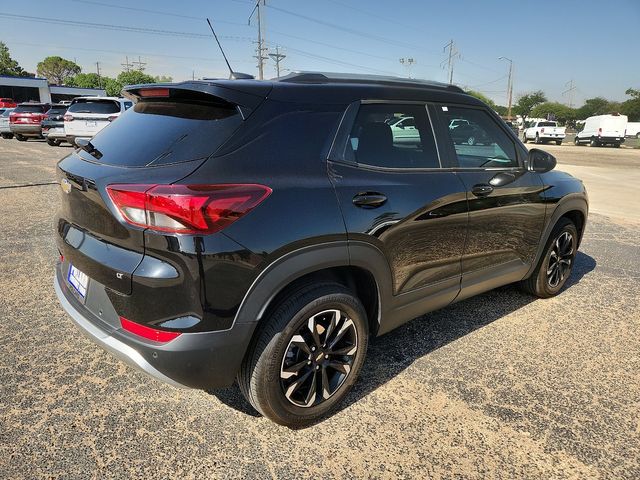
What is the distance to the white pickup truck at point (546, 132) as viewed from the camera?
37500mm

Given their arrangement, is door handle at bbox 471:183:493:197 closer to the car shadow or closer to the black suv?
the black suv

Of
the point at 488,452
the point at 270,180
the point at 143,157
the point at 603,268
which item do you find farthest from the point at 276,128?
the point at 603,268

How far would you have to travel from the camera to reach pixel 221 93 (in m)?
2.25

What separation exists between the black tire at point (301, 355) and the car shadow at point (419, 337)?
0.23 m

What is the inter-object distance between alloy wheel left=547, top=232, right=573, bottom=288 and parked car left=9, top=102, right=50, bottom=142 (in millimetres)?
23484

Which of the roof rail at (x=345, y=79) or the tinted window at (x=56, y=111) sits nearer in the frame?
the roof rail at (x=345, y=79)

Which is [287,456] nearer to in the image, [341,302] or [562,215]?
[341,302]

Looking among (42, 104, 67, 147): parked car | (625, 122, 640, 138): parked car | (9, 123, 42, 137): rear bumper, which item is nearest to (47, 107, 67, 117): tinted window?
(42, 104, 67, 147): parked car

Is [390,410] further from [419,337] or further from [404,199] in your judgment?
[404,199]

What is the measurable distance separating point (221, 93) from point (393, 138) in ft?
3.51

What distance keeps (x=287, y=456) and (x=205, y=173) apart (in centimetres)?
140

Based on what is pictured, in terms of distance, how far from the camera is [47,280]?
4.32m

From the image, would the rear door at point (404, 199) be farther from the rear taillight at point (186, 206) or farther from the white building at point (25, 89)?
the white building at point (25, 89)

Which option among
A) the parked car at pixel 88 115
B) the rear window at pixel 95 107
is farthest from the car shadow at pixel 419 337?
the rear window at pixel 95 107
